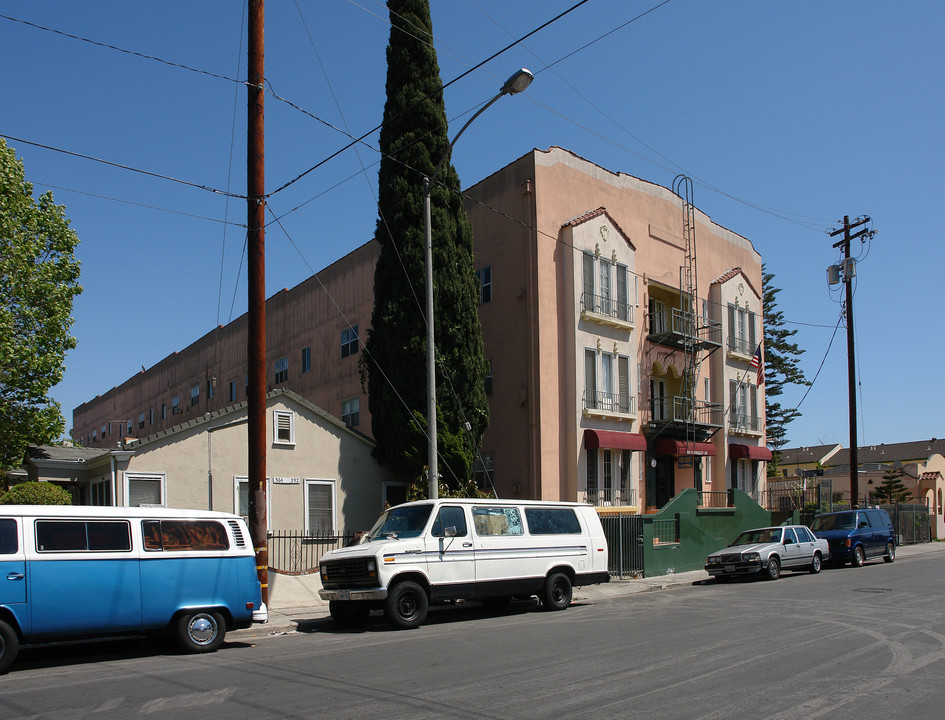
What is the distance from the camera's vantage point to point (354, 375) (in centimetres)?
3288

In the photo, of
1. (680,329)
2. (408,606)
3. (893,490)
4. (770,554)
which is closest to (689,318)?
(680,329)

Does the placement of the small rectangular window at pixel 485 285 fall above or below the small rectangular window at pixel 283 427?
above

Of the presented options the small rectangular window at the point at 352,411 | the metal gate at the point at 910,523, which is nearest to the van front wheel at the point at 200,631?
the small rectangular window at the point at 352,411

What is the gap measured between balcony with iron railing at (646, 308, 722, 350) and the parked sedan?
8.02 metres

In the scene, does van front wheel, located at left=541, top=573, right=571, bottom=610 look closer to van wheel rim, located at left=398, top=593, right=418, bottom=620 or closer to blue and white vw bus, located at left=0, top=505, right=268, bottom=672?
van wheel rim, located at left=398, top=593, right=418, bottom=620

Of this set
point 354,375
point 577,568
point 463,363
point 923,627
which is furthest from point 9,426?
point 923,627

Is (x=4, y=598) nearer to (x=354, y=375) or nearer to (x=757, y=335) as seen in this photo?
(x=354, y=375)

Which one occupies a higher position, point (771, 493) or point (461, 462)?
point (461, 462)

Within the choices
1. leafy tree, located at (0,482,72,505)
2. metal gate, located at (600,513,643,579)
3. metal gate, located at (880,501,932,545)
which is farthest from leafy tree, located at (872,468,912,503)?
leafy tree, located at (0,482,72,505)

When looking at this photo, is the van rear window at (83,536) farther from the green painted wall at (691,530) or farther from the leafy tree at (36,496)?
the green painted wall at (691,530)

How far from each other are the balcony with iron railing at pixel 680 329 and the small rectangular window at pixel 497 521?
14.9 m

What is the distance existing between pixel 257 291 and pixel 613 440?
14.1 meters

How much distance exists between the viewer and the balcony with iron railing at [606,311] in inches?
1019

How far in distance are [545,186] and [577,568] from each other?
43.7 feet
